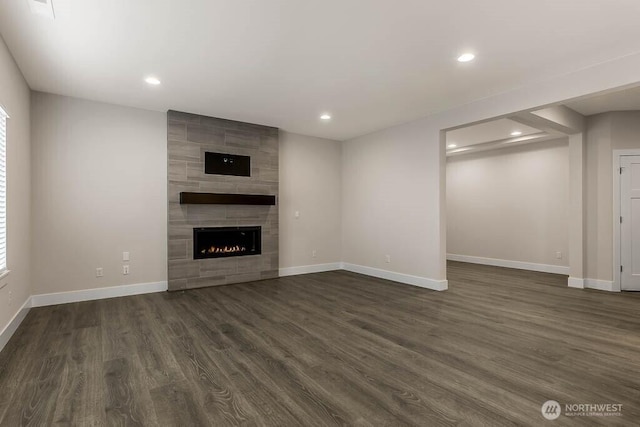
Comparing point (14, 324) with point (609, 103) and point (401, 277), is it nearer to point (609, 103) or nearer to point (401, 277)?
point (401, 277)

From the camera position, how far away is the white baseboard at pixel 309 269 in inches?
244

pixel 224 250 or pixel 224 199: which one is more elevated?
pixel 224 199

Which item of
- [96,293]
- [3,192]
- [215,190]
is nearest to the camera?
[3,192]

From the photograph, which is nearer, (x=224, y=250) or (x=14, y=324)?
(x=14, y=324)

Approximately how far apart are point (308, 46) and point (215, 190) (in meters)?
3.08

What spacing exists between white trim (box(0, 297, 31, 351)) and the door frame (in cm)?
762

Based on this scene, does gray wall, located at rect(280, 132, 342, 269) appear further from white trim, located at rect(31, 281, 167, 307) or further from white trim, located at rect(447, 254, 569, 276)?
white trim, located at rect(447, 254, 569, 276)

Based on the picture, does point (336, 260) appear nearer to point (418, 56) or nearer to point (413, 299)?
point (413, 299)

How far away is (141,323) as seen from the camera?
348 cm

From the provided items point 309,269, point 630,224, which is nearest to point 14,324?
point 309,269

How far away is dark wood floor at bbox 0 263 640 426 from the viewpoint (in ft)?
6.34

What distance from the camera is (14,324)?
3219 millimetres

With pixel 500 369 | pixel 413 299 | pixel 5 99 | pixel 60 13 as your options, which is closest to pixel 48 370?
pixel 5 99

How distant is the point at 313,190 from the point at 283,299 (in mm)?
2727
